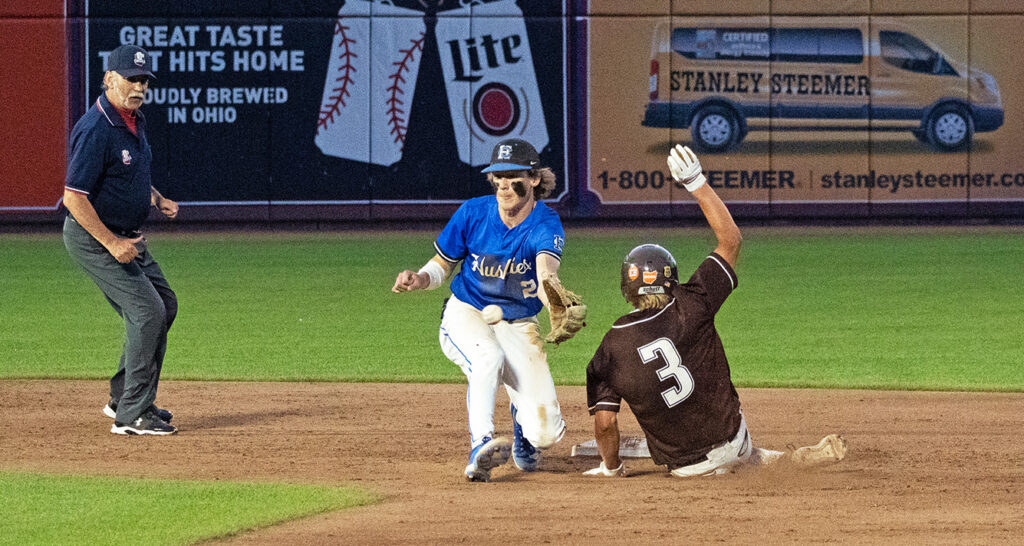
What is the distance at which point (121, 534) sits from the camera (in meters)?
5.70

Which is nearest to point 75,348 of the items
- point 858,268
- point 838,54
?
point 858,268

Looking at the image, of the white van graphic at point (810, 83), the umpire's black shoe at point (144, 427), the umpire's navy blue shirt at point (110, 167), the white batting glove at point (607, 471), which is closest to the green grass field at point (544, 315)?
the umpire's black shoe at point (144, 427)

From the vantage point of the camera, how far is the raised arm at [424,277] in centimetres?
680

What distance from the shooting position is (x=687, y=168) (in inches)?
243

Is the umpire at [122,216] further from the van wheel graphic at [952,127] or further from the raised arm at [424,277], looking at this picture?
the van wheel graphic at [952,127]

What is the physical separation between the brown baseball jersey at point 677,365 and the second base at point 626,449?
2.87 feet

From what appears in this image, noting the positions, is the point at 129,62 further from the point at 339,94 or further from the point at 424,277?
the point at 339,94

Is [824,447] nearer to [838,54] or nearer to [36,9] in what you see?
[838,54]

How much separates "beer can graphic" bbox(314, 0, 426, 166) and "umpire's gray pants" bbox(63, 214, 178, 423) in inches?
626

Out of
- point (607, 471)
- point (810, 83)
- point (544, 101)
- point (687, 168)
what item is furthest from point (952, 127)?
point (687, 168)

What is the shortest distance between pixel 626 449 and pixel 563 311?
4.20 feet

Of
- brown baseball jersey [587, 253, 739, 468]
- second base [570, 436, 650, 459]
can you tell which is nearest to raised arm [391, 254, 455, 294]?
brown baseball jersey [587, 253, 739, 468]

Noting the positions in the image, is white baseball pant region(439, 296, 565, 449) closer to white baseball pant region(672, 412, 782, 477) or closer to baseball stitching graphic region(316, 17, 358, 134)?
white baseball pant region(672, 412, 782, 477)

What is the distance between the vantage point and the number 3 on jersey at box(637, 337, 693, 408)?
6461mm
